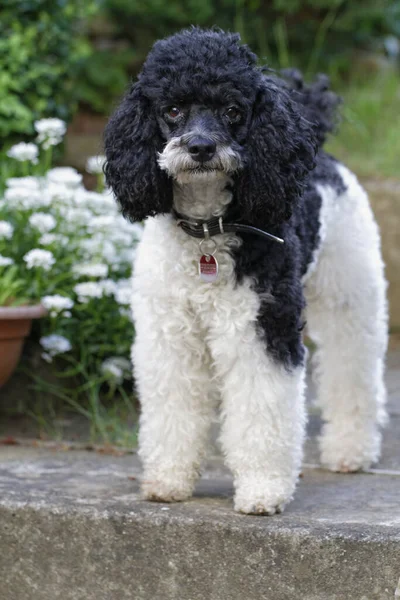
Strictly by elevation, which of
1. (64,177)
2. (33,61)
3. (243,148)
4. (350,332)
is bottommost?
(350,332)

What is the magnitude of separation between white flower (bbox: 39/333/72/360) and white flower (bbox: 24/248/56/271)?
310 mm

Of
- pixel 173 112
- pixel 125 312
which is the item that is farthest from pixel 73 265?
pixel 173 112

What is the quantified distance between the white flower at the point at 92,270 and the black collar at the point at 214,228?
1.40 metres

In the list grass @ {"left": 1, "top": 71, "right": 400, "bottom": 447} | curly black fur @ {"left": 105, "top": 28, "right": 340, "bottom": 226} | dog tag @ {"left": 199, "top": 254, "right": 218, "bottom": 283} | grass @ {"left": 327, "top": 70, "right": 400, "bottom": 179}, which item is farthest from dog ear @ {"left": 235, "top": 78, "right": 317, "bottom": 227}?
grass @ {"left": 327, "top": 70, "right": 400, "bottom": 179}

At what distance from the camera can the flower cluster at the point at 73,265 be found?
4648mm

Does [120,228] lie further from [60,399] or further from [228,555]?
[228,555]

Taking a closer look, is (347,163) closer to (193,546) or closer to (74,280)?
(74,280)

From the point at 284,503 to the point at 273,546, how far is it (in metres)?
0.23

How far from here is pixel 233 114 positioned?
10.0ft

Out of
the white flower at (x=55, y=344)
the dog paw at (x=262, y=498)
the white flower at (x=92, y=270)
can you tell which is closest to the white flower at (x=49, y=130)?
the white flower at (x=92, y=270)

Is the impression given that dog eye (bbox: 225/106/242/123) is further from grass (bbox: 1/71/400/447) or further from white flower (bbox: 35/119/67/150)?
white flower (bbox: 35/119/67/150)

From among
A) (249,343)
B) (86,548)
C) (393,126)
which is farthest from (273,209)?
(393,126)

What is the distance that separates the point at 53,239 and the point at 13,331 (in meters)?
0.53

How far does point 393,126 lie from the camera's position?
23.8ft
